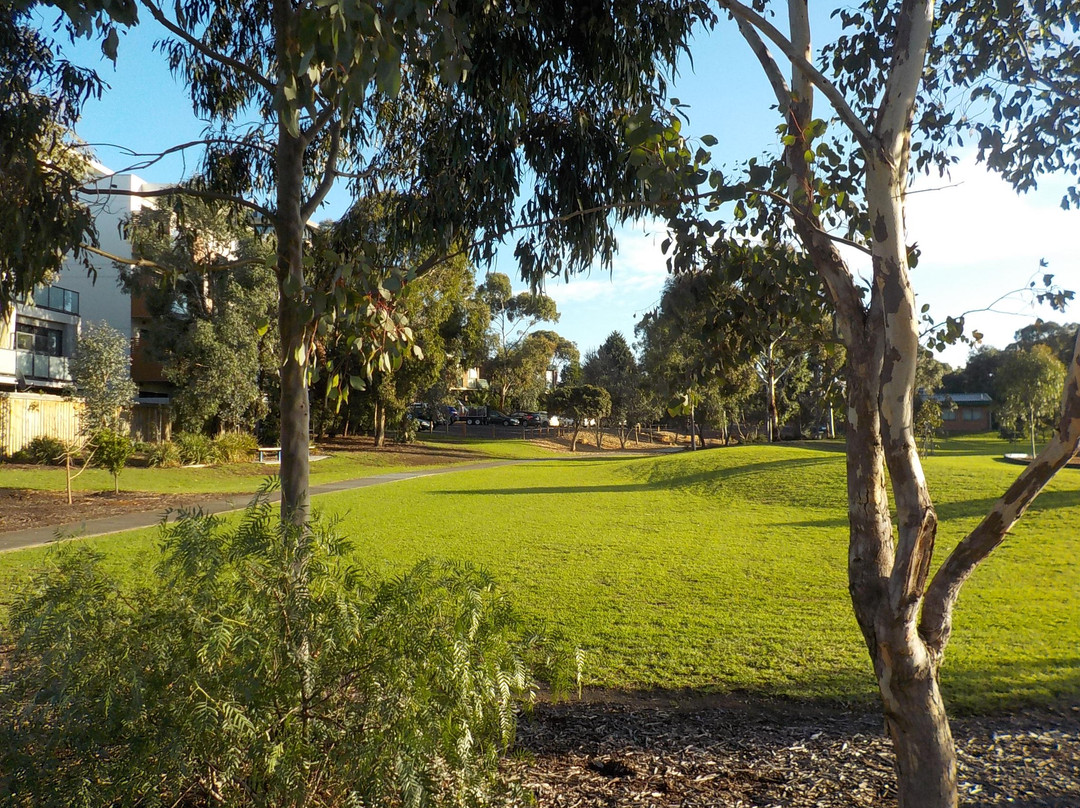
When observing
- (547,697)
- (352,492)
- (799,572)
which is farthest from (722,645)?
(352,492)

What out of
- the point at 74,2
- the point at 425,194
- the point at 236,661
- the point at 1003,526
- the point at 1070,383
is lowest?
the point at 236,661

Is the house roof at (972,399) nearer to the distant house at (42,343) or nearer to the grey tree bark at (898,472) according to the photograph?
the distant house at (42,343)

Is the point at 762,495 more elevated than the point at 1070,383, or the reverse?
the point at 1070,383

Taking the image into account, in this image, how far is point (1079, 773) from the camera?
3688mm

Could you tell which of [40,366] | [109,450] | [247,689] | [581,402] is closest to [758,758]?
[247,689]

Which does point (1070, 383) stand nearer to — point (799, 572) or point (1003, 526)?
point (1003, 526)

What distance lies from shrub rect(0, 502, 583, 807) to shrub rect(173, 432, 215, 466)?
24785 millimetres

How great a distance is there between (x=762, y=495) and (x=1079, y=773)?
13.7 metres

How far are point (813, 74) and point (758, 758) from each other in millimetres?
3371

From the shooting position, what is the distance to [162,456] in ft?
80.2

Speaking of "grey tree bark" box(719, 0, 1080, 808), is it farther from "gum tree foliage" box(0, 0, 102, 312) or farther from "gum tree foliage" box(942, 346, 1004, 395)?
"gum tree foliage" box(942, 346, 1004, 395)

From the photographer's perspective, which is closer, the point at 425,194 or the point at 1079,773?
the point at 1079,773

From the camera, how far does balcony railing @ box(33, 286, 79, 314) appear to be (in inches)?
1158

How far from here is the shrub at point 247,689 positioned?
8.14ft
